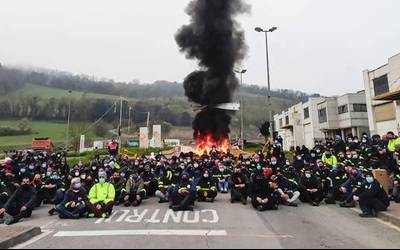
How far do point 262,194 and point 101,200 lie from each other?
5043 millimetres

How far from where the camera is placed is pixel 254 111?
10688 centimetres

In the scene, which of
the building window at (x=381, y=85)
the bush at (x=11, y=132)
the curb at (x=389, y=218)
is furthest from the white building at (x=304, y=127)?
the bush at (x=11, y=132)

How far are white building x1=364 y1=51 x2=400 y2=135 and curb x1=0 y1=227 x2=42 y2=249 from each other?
26.3 m

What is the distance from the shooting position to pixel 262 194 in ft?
38.5

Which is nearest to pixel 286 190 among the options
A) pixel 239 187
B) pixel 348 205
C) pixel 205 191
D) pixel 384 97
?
pixel 239 187

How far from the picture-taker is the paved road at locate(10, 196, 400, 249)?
710cm

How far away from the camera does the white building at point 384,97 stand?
29.7 meters

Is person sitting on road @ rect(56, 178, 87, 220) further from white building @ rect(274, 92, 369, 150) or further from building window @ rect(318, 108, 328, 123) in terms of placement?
building window @ rect(318, 108, 328, 123)

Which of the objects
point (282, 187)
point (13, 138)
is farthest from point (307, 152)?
point (13, 138)

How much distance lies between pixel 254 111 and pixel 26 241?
332 feet

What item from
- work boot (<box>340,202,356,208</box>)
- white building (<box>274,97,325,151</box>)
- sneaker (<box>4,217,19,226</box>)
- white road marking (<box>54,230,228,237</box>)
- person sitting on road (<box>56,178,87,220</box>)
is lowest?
sneaker (<box>4,217,19,226</box>)

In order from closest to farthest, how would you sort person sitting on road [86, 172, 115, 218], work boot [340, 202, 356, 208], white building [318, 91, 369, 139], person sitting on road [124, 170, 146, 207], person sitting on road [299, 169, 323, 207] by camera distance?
person sitting on road [86, 172, 115, 218], work boot [340, 202, 356, 208], person sitting on road [299, 169, 323, 207], person sitting on road [124, 170, 146, 207], white building [318, 91, 369, 139]

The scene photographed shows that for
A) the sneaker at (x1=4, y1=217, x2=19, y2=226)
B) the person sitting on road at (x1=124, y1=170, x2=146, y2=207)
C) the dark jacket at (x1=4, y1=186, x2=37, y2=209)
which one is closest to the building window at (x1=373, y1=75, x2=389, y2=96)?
the person sitting on road at (x1=124, y1=170, x2=146, y2=207)

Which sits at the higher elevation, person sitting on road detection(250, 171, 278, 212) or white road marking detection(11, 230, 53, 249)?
person sitting on road detection(250, 171, 278, 212)
